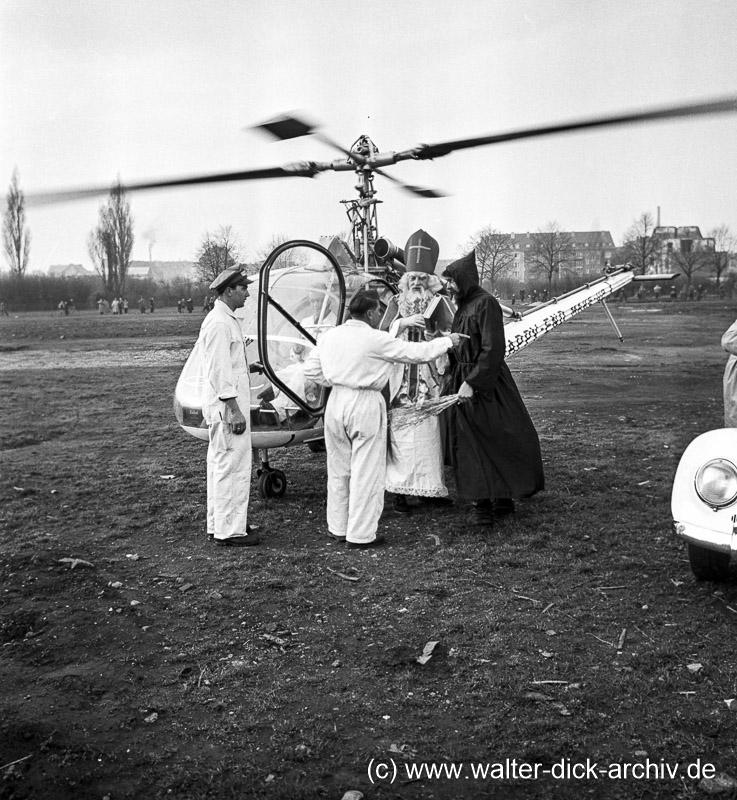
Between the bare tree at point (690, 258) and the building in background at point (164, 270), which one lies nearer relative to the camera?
the building in background at point (164, 270)

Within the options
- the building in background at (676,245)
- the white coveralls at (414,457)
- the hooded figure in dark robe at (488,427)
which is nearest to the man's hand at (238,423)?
the white coveralls at (414,457)

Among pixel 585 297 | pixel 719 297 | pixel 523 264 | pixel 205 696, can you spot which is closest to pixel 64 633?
pixel 205 696

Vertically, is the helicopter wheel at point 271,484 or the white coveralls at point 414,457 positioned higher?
the white coveralls at point 414,457

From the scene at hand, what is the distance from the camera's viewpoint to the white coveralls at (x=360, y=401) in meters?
5.23

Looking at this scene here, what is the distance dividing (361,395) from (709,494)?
224cm

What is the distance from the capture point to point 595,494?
21.9 ft

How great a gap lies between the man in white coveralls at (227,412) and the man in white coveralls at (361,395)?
0.51 meters

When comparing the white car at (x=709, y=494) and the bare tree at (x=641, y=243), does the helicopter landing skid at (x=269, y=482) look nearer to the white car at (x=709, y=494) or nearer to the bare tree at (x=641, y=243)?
the white car at (x=709, y=494)

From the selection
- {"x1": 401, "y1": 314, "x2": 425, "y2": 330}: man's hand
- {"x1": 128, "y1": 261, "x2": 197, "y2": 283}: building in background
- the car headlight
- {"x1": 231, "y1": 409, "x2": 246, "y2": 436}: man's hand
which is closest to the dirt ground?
the car headlight

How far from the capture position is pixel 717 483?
3971 mm

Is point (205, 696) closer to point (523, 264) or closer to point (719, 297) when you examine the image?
point (523, 264)

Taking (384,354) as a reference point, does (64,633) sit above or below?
below

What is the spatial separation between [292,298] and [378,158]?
4.52ft

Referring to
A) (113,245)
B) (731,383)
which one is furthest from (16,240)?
(731,383)
